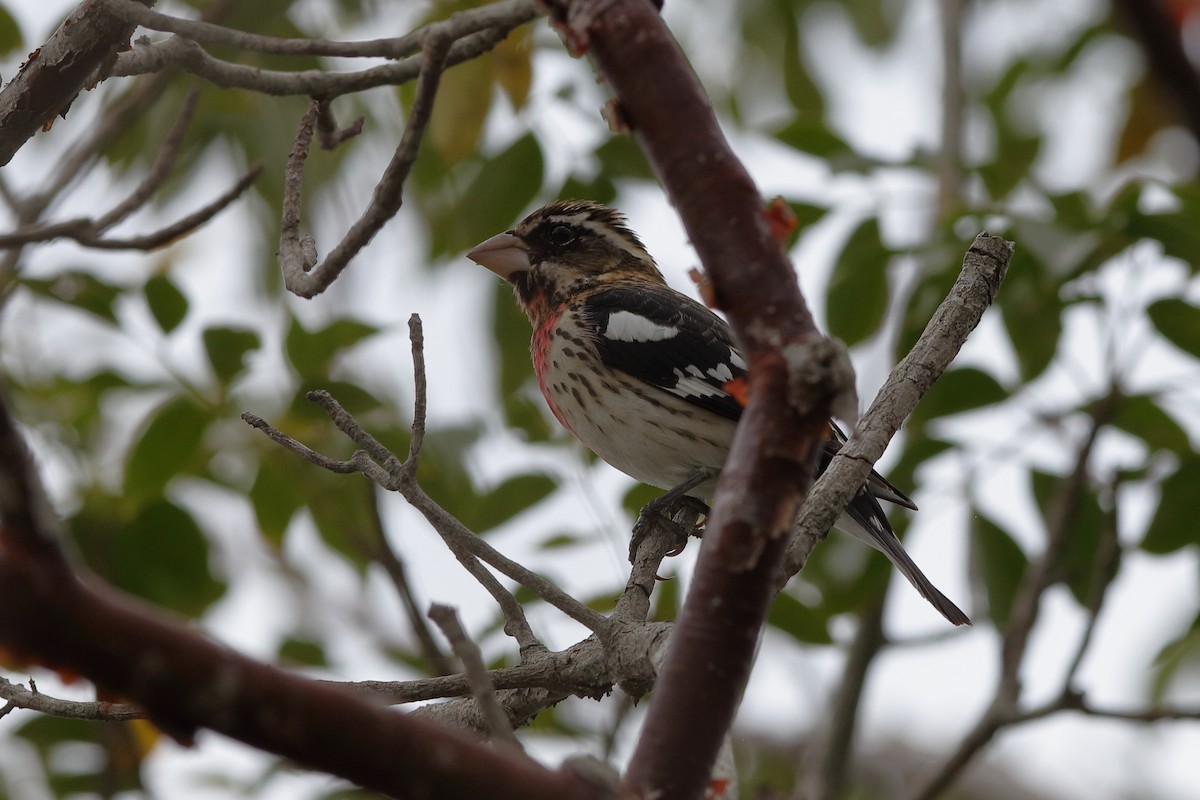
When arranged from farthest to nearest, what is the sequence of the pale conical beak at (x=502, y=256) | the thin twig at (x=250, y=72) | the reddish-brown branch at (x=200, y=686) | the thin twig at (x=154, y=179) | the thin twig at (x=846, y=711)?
the pale conical beak at (x=502, y=256)
the thin twig at (x=846, y=711)
the thin twig at (x=154, y=179)
the thin twig at (x=250, y=72)
the reddish-brown branch at (x=200, y=686)

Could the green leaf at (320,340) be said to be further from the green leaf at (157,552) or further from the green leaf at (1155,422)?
the green leaf at (1155,422)

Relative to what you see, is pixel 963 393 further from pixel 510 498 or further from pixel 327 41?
pixel 327 41

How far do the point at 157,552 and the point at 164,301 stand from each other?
0.82 metres

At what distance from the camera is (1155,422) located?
165 inches

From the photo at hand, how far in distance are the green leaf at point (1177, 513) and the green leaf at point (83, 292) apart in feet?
11.0

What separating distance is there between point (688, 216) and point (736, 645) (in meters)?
0.51

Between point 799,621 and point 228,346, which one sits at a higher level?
point 228,346

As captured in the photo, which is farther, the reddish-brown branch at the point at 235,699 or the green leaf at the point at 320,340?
the green leaf at the point at 320,340

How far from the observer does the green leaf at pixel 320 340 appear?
3.90m

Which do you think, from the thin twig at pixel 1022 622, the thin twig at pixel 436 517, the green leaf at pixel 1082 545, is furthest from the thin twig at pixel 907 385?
the green leaf at pixel 1082 545

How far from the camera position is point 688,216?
1.56 m

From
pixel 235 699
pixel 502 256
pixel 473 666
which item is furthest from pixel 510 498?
pixel 235 699

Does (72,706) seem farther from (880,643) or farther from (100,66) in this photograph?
(880,643)

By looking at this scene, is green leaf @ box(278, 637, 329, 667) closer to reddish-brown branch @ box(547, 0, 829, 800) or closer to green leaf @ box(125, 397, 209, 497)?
green leaf @ box(125, 397, 209, 497)
